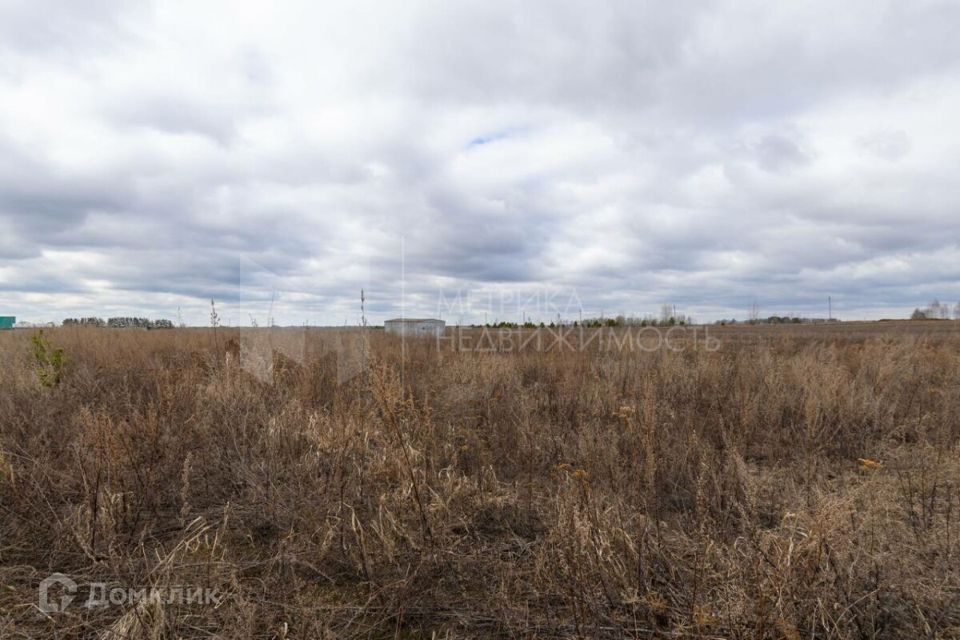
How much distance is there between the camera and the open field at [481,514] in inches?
83.4

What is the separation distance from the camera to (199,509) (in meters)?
3.42

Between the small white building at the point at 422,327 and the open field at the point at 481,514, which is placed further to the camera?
the small white building at the point at 422,327

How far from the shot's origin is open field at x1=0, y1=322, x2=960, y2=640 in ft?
6.95

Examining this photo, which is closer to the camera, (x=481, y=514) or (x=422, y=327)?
(x=481, y=514)

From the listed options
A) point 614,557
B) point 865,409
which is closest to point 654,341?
point 865,409

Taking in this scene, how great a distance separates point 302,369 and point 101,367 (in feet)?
13.5

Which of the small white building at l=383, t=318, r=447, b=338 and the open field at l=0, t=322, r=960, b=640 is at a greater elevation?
the small white building at l=383, t=318, r=447, b=338

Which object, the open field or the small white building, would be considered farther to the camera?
the small white building

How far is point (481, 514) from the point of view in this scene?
3.28 meters

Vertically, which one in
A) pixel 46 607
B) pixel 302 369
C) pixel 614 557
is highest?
pixel 302 369

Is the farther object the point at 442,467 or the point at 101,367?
the point at 101,367

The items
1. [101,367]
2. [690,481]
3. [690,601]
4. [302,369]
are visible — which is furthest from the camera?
[101,367]

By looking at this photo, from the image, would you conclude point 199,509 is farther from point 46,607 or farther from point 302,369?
point 302,369

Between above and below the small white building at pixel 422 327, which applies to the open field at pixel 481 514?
below
